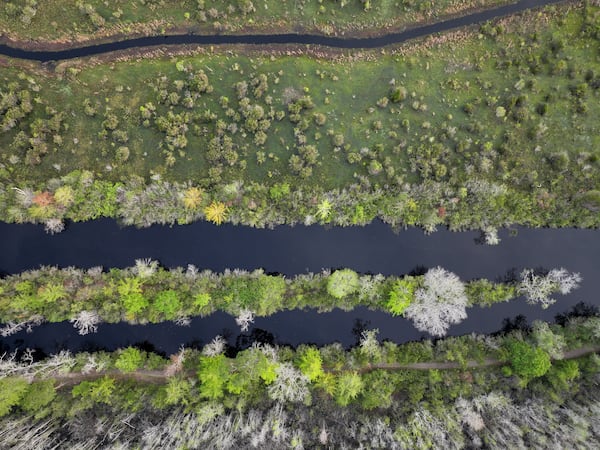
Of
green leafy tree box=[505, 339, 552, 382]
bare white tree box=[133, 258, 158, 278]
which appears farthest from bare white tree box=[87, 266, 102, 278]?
green leafy tree box=[505, 339, 552, 382]

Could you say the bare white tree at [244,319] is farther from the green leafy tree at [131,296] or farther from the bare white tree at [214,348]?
the green leafy tree at [131,296]

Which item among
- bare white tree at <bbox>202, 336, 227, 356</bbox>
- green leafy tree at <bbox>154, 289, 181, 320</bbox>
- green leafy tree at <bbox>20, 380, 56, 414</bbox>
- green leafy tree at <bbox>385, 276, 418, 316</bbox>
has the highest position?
green leafy tree at <bbox>385, 276, 418, 316</bbox>

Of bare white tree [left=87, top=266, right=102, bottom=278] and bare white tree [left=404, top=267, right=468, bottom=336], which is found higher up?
bare white tree [left=404, top=267, right=468, bottom=336]

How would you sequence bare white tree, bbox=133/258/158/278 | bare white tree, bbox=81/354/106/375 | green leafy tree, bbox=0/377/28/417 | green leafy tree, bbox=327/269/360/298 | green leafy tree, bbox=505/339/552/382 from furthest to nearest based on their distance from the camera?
bare white tree, bbox=133/258/158/278
green leafy tree, bbox=327/269/360/298
bare white tree, bbox=81/354/106/375
green leafy tree, bbox=505/339/552/382
green leafy tree, bbox=0/377/28/417

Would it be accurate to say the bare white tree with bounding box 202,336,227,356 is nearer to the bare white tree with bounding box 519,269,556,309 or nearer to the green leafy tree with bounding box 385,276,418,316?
the green leafy tree with bounding box 385,276,418,316

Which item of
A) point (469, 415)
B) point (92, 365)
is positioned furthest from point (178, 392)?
point (469, 415)

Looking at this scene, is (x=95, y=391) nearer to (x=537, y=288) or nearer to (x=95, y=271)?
(x=95, y=271)

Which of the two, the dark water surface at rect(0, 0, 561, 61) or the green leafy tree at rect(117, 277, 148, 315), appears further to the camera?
the dark water surface at rect(0, 0, 561, 61)
